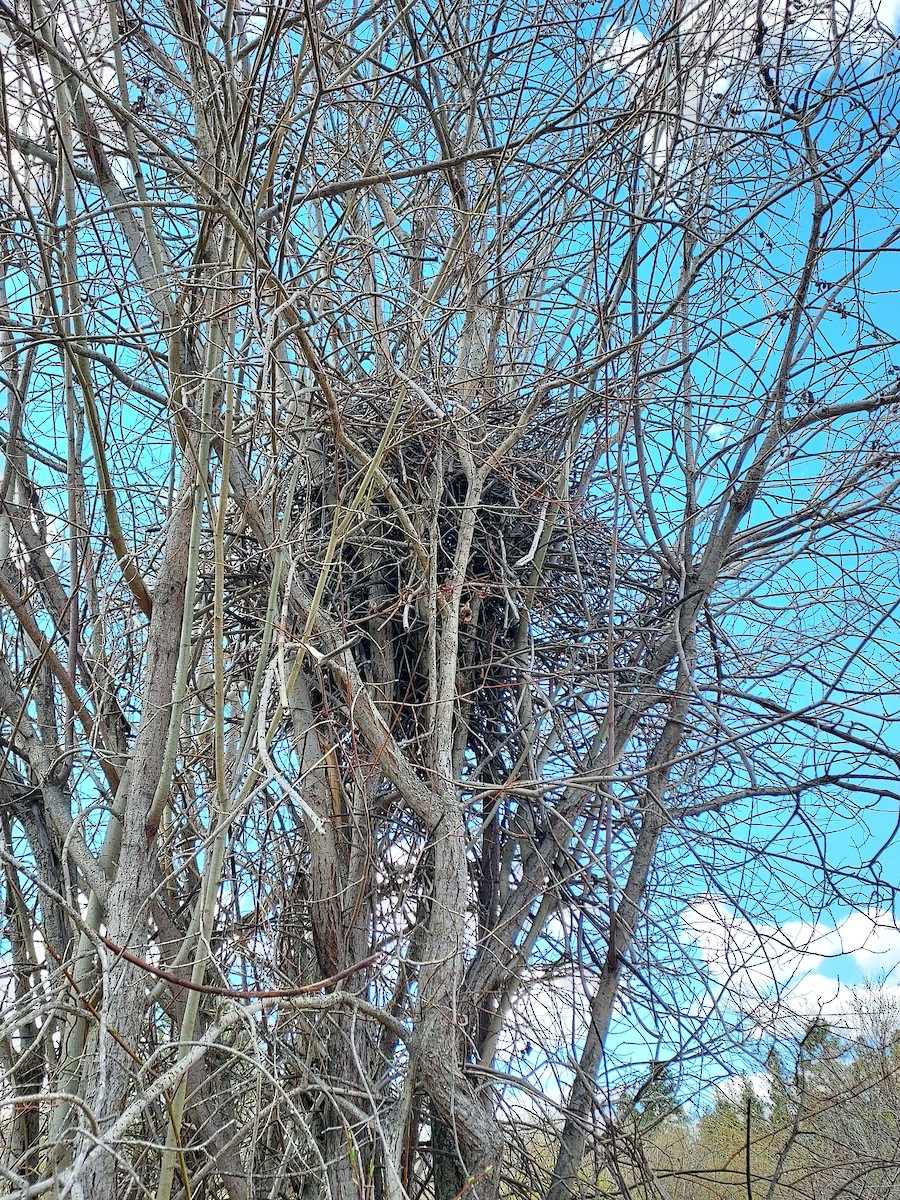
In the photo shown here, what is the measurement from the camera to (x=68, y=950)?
3.34m

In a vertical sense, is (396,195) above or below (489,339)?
above

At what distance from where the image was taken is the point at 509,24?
158 inches

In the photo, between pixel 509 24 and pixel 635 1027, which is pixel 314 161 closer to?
pixel 509 24

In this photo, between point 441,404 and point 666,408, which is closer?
point 441,404

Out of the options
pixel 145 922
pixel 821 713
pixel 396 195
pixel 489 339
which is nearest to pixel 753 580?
pixel 821 713

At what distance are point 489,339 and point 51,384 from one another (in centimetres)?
175

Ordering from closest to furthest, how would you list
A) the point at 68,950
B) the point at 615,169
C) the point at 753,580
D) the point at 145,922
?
the point at 145,922 < the point at 68,950 < the point at 615,169 < the point at 753,580

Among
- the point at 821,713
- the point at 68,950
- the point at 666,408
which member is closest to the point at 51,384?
the point at 68,950

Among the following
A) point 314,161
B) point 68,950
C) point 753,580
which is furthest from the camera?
point 753,580

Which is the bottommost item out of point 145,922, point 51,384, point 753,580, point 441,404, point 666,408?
point 145,922

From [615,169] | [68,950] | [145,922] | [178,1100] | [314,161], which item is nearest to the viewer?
[178,1100]

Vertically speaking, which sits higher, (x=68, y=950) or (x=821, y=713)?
(x=821, y=713)

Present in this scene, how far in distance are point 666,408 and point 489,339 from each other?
0.78m

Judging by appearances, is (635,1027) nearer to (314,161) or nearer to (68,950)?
(68,950)
